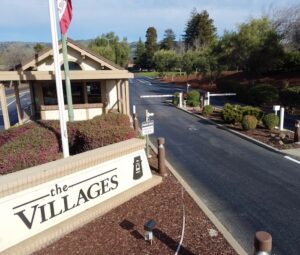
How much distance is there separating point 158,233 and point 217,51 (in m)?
35.4

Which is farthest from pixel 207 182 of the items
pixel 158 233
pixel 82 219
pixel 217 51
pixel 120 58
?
pixel 120 58

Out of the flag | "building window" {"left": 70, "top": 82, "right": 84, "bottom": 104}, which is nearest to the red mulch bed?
the flag

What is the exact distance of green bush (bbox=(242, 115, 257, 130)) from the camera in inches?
575

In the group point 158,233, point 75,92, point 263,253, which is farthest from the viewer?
point 75,92

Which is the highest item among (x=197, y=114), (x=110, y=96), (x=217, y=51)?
(x=217, y=51)

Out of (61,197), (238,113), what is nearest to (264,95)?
(238,113)

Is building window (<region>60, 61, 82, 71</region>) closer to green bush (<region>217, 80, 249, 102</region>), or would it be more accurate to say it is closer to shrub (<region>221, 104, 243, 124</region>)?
shrub (<region>221, 104, 243, 124</region>)

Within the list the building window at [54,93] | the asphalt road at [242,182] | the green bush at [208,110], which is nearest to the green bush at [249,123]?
the asphalt road at [242,182]

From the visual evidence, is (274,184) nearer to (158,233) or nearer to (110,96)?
(158,233)

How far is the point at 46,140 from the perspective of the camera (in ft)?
28.8

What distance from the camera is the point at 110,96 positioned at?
18953 mm

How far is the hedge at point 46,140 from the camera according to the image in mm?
7742

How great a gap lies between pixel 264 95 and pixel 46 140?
19050 millimetres

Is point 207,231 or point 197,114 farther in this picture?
point 197,114
